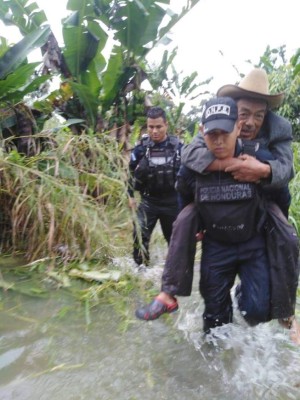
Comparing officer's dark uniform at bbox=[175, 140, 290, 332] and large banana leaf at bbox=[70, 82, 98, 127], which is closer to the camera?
officer's dark uniform at bbox=[175, 140, 290, 332]

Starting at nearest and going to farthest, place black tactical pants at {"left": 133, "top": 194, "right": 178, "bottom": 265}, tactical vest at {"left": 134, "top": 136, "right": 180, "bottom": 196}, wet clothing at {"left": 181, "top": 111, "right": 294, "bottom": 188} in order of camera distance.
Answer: wet clothing at {"left": 181, "top": 111, "right": 294, "bottom": 188} < tactical vest at {"left": 134, "top": 136, "right": 180, "bottom": 196} < black tactical pants at {"left": 133, "top": 194, "right": 178, "bottom": 265}

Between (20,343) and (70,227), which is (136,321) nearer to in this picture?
(20,343)

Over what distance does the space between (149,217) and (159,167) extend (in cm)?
58

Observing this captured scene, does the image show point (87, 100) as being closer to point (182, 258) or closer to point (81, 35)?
point (81, 35)

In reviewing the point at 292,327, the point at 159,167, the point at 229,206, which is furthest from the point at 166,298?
the point at 159,167

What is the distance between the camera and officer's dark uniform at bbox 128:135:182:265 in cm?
394

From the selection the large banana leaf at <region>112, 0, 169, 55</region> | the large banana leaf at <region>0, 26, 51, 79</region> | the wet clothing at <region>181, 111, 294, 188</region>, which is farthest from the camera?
the large banana leaf at <region>112, 0, 169, 55</region>

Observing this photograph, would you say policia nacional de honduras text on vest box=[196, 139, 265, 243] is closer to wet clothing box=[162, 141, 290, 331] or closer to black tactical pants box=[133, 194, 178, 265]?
wet clothing box=[162, 141, 290, 331]

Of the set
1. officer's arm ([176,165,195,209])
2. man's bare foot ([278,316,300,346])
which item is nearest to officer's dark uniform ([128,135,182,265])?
officer's arm ([176,165,195,209])

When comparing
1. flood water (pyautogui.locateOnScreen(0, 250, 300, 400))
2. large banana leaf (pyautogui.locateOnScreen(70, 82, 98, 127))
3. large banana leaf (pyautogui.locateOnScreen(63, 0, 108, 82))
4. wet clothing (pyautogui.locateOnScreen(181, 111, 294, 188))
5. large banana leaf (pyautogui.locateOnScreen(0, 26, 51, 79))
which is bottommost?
flood water (pyautogui.locateOnScreen(0, 250, 300, 400))

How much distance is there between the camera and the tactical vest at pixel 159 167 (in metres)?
3.93

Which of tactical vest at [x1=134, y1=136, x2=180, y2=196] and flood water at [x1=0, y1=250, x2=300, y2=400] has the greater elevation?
tactical vest at [x1=134, y1=136, x2=180, y2=196]

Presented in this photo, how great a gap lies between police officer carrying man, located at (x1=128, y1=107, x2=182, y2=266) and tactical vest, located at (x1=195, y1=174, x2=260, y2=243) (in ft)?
5.42

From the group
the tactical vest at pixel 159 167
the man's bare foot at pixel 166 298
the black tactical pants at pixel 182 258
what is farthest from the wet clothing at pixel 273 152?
the tactical vest at pixel 159 167
